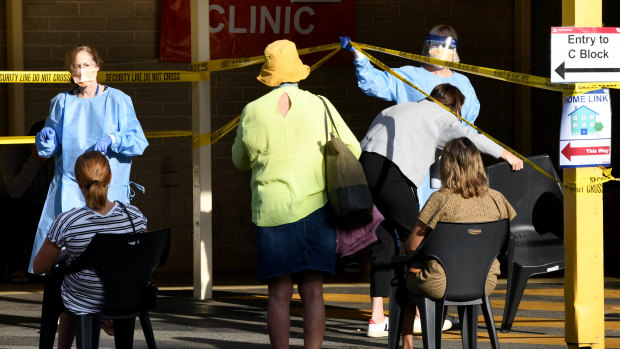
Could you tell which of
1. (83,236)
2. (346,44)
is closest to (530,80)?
(346,44)

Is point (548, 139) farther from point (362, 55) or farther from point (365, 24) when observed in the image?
point (362, 55)

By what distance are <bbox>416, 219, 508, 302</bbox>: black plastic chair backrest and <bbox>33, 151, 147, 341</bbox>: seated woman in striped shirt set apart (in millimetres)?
1403

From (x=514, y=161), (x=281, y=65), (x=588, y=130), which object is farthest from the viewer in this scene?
(x=514, y=161)

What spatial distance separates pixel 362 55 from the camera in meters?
7.22

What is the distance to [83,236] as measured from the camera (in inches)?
208

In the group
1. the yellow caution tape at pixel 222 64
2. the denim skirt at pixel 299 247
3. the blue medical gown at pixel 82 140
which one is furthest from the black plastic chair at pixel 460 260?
the yellow caution tape at pixel 222 64

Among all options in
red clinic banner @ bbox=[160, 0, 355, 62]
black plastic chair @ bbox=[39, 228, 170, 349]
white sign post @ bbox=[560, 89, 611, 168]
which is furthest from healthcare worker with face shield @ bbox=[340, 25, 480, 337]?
red clinic banner @ bbox=[160, 0, 355, 62]

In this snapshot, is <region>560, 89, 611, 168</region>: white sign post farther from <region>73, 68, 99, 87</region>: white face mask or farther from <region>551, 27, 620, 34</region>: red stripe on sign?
<region>73, 68, 99, 87</region>: white face mask

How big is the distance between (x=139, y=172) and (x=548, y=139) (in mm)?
4082

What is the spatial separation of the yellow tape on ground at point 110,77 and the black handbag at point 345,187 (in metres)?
2.92

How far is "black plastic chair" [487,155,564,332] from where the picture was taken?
7152 millimetres

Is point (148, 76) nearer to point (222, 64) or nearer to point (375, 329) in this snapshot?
point (222, 64)

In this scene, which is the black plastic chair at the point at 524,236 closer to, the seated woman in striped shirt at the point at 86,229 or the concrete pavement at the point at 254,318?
the concrete pavement at the point at 254,318

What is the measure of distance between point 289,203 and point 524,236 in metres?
2.30
